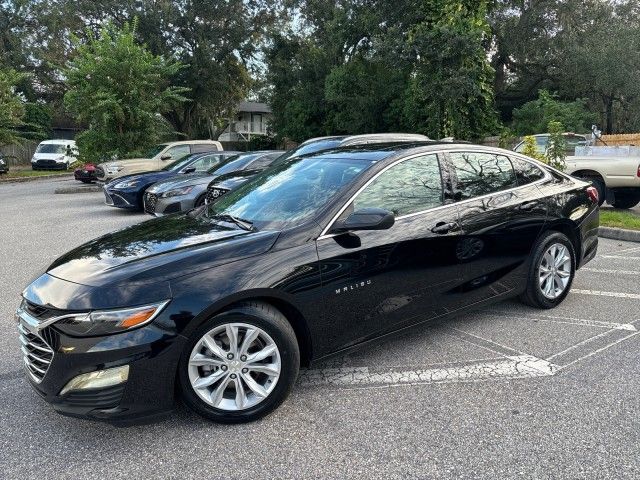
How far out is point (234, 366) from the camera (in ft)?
10.0

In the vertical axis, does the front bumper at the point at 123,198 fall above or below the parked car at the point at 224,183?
below

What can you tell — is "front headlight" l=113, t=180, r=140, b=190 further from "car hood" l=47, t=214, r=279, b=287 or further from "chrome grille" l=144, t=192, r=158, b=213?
"car hood" l=47, t=214, r=279, b=287

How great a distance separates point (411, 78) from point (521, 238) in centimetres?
2236

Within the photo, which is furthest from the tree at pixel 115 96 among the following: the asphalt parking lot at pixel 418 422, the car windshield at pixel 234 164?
the asphalt parking lot at pixel 418 422

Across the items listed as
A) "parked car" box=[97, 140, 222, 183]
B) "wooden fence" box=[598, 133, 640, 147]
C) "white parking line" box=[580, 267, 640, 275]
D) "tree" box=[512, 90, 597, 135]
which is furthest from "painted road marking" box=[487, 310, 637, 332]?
"tree" box=[512, 90, 597, 135]

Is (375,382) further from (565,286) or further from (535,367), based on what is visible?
(565,286)

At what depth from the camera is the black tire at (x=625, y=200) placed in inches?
423

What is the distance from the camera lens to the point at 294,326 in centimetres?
331

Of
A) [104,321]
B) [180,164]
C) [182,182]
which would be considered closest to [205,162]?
[180,164]

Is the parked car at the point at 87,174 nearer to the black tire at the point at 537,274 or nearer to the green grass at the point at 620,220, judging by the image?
the green grass at the point at 620,220

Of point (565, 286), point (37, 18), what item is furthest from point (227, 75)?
point (565, 286)

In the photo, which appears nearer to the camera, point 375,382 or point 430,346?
point 375,382

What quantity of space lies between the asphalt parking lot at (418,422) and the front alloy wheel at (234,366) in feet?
0.58

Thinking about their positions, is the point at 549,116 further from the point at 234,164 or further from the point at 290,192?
the point at 290,192
